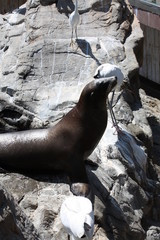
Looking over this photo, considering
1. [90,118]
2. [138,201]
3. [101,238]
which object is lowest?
[138,201]

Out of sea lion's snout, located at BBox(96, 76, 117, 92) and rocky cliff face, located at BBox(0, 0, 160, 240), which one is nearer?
rocky cliff face, located at BBox(0, 0, 160, 240)

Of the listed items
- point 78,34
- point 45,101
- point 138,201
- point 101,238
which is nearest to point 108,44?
point 78,34

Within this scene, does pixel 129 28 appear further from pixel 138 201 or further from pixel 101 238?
pixel 101 238

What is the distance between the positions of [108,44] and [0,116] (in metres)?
2.27

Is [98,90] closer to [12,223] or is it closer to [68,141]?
[68,141]

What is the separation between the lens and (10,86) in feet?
29.8

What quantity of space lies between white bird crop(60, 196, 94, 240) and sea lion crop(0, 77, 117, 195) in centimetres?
140

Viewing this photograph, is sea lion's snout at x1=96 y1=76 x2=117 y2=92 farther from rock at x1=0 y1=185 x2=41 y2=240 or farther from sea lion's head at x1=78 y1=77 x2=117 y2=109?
rock at x1=0 y1=185 x2=41 y2=240

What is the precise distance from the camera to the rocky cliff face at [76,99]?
6.85 m

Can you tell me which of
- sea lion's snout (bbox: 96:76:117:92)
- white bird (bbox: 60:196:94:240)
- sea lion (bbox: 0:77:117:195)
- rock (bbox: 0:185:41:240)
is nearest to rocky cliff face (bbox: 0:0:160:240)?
sea lion (bbox: 0:77:117:195)

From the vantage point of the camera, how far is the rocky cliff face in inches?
270

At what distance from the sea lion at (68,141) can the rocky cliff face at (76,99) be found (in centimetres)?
16

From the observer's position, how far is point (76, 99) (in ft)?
28.6

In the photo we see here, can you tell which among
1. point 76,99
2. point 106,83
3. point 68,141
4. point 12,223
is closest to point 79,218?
point 12,223
